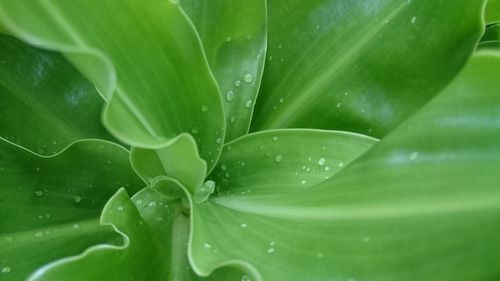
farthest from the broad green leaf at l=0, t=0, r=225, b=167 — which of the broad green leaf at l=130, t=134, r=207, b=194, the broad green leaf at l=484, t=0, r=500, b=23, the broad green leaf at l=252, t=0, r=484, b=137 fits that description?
the broad green leaf at l=484, t=0, r=500, b=23

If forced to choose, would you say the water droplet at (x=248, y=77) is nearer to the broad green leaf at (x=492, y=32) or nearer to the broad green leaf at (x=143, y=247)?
the broad green leaf at (x=143, y=247)

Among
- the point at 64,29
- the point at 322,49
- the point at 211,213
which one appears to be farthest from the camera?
the point at 322,49

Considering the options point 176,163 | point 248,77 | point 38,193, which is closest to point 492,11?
point 248,77

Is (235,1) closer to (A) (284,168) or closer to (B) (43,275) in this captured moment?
(A) (284,168)

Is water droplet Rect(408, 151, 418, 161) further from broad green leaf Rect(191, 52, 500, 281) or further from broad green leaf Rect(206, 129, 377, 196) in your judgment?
broad green leaf Rect(206, 129, 377, 196)

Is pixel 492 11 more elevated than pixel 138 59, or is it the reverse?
pixel 138 59

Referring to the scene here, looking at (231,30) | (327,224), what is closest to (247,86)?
(231,30)

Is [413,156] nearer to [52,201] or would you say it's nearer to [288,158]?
[288,158]
